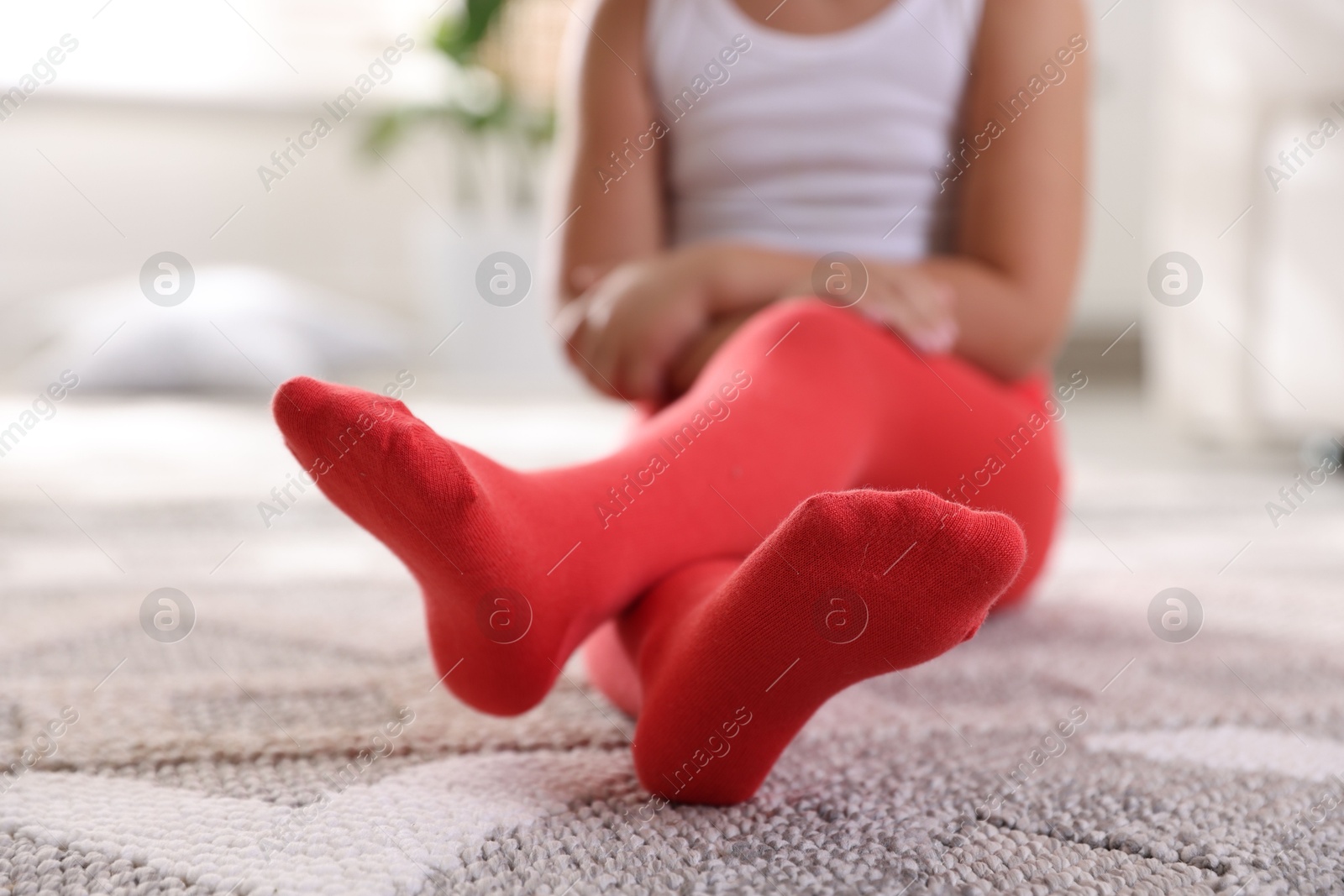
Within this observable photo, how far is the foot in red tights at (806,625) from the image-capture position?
0.99ft

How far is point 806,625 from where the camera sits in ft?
1.05

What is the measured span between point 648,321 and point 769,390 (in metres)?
0.12

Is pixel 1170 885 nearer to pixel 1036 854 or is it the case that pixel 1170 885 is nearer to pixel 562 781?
pixel 1036 854

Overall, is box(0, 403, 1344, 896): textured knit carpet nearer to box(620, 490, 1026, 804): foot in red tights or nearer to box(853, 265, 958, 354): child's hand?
box(620, 490, 1026, 804): foot in red tights

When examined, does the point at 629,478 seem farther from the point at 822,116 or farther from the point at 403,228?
the point at 403,228

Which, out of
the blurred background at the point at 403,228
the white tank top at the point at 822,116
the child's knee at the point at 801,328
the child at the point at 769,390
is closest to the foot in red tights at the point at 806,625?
the child at the point at 769,390

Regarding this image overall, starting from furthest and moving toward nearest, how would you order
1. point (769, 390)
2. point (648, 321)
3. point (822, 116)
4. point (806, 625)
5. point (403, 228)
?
1. point (403, 228)
2. point (822, 116)
3. point (648, 321)
4. point (769, 390)
5. point (806, 625)

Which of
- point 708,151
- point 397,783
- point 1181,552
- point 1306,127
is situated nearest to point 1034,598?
point 1181,552

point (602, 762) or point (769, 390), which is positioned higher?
point (769, 390)

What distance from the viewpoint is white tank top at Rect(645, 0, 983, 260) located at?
671 millimetres

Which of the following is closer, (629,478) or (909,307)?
(629,478)

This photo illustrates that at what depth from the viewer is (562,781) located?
0.38 m

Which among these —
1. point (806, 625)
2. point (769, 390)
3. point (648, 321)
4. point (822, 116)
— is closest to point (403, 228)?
point (822, 116)

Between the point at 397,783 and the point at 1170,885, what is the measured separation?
0.76 ft
